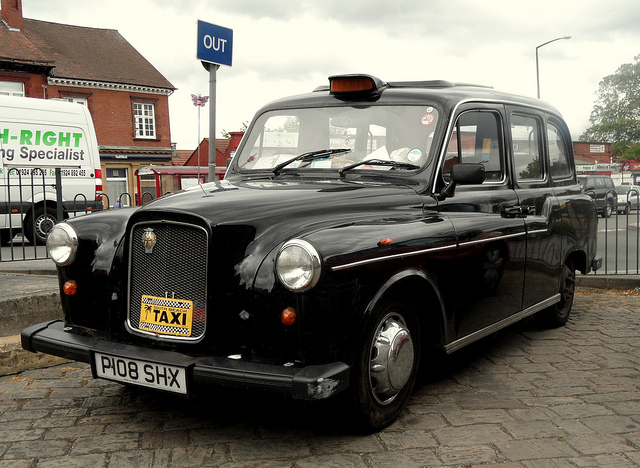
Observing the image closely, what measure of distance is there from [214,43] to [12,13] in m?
30.8

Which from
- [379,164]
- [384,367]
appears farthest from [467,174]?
[384,367]

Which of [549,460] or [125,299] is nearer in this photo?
[549,460]

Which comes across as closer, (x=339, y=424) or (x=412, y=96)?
(x=339, y=424)

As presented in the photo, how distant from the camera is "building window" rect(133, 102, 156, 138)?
3881 cm

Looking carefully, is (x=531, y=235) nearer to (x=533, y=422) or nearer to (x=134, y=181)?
(x=533, y=422)

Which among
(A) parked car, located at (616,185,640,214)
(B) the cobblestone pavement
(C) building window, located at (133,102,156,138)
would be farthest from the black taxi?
(C) building window, located at (133,102,156,138)

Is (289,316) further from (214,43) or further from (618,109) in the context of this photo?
(618,109)

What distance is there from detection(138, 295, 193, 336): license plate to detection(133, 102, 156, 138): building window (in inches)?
1463

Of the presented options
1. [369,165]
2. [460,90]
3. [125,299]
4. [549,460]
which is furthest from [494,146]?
[125,299]

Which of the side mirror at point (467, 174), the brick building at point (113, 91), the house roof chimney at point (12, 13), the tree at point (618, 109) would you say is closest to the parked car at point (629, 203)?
the side mirror at point (467, 174)

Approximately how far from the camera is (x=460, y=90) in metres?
4.76

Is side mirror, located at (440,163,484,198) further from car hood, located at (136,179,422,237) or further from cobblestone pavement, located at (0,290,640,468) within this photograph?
cobblestone pavement, located at (0,290,640,468)

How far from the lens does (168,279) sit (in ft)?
11.3

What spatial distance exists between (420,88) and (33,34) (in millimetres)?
37369
